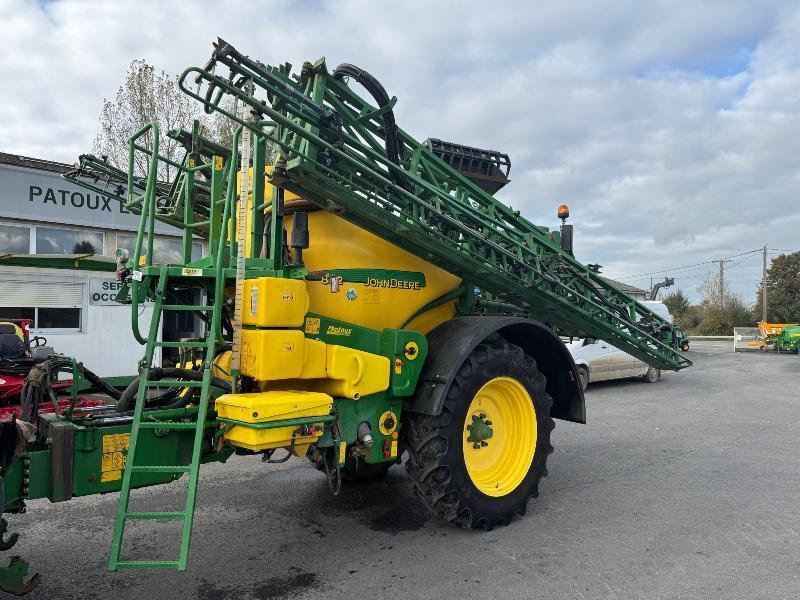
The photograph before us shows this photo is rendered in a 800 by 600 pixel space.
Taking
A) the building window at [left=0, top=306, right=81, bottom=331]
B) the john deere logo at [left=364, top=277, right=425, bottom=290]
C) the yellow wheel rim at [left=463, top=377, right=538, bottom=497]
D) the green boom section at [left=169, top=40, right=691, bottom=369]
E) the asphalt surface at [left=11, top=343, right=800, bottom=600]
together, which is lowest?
the asphalt surface at [left=11, top=343, right=800, bottom=600]

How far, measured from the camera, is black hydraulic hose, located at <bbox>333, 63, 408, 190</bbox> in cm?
443

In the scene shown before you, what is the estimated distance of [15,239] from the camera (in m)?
12.9

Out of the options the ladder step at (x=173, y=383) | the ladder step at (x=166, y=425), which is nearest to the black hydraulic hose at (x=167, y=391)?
the ladder step at (x=173, y=383)

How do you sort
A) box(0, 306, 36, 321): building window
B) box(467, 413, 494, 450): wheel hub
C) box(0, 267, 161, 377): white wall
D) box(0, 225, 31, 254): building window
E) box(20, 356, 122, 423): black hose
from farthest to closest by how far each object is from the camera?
1. box(0, 225, 31, 254): building window
2. box(0, 267, 161, 377): white wall
3. box(0, 306, 36, 321): building window
4. box(467, 413, 494, 450): wheel hub
5. box(20, 356, 122, 423): black hose

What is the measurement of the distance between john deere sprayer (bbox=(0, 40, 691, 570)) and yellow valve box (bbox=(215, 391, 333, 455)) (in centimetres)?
1

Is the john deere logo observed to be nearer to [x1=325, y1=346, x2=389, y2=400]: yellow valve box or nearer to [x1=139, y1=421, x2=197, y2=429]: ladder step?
[x1=325, y1=346, x2=389, y2=400]: yellow valve box

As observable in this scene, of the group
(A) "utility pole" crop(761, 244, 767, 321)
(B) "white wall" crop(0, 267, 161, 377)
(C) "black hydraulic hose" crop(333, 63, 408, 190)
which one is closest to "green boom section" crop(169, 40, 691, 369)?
(C) "black hydraulic hose" crop(333, 63, 408, 190)

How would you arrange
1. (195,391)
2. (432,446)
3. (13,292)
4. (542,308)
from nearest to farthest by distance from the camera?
1. (195,391)
2. (432,446)
3. (542,308)
4. (13,292)

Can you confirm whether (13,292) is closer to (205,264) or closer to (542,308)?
(205,264)

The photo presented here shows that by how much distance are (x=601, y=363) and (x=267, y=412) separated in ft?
39.1

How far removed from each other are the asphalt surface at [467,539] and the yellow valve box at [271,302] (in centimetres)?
164

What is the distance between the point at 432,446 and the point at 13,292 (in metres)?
10.4

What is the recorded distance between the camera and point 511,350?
5.12 meters

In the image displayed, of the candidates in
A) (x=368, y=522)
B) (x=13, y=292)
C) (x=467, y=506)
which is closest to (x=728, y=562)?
(x=467, y=506)
